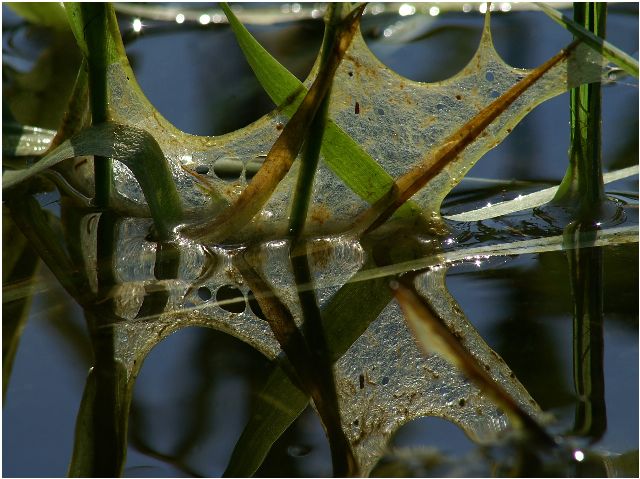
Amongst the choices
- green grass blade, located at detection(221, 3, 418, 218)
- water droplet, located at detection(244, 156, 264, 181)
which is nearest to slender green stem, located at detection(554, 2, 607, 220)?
green grass blade, located at detection(221, 3, 418, 218)

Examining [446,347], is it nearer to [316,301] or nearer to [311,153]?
[316,301]

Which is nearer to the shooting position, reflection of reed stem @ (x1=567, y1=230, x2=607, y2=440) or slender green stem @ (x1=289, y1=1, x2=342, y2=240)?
reflection of reed stem @ (x1=567, y1=230, x2=607, y2=440)

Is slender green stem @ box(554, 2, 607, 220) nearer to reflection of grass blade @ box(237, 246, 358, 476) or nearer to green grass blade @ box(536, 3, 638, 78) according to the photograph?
green grass blade @ box(536, 3, 638, 78)

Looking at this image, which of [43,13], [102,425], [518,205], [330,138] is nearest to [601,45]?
[518,205]

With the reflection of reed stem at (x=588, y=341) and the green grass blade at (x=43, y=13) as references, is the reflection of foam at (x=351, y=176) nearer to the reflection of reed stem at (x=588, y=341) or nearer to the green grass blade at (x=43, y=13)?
the reflection of reed stem at (x=588, y=341)

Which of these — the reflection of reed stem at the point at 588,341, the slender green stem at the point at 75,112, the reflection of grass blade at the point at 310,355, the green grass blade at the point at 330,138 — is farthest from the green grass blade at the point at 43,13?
the reflection of reed stem at the point at 588,341
